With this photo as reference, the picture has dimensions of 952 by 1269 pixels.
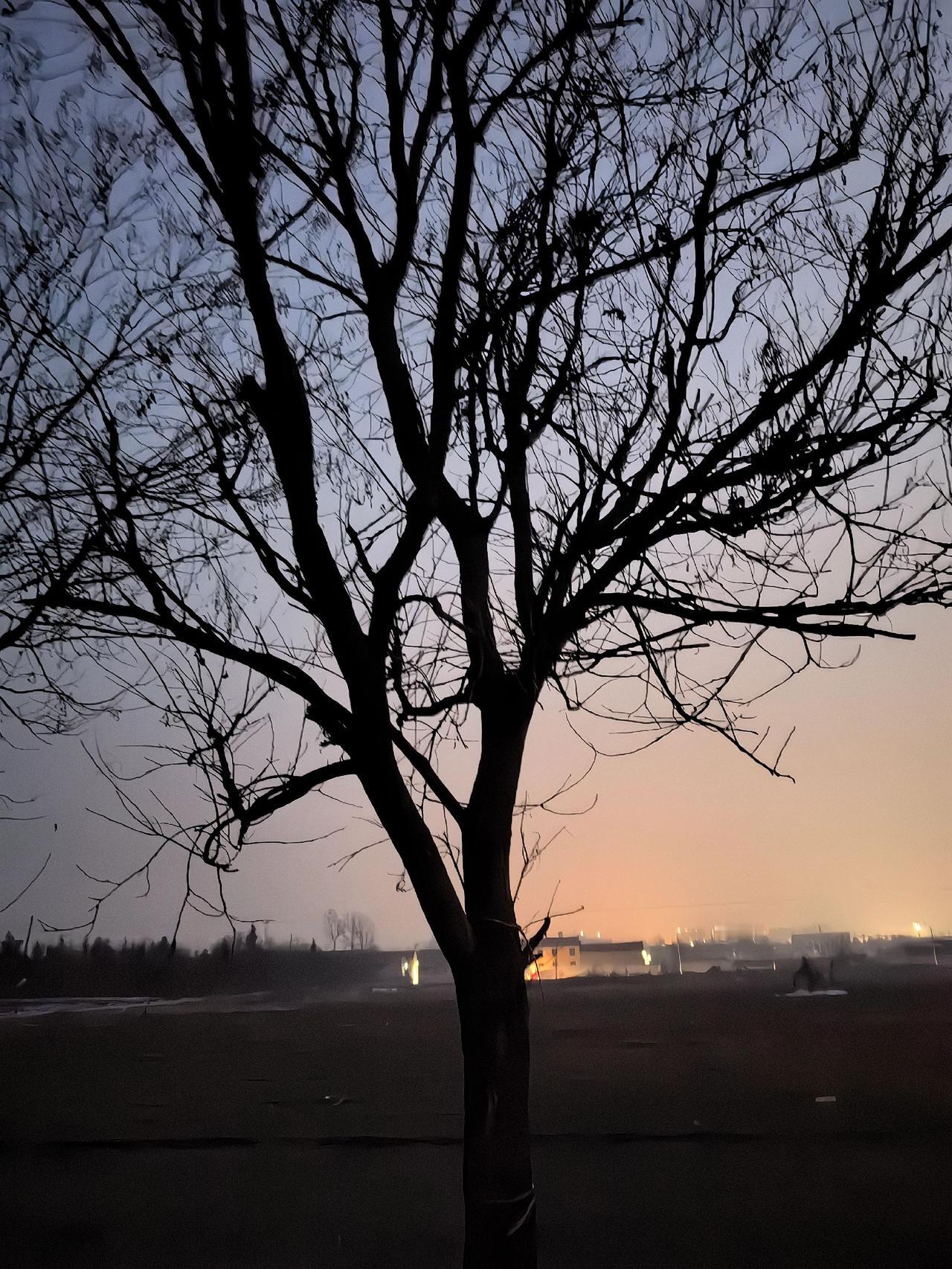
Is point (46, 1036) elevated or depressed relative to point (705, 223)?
depressed

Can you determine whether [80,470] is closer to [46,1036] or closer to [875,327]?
[875,327]

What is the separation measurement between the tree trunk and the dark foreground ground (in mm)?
3190

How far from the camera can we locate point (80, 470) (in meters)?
2.74

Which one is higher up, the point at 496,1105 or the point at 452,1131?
the point at 496,1105

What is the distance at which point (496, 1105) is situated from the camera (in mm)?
2340

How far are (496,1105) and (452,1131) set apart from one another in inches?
304

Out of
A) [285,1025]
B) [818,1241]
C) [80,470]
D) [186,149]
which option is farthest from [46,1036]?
[186,149]

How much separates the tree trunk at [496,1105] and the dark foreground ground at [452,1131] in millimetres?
3190

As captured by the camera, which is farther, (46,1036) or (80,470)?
(46,1036)

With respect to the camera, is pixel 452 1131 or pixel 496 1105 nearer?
pixel 496 1105

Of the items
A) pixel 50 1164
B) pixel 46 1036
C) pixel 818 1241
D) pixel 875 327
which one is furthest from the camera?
pixel 46 1036

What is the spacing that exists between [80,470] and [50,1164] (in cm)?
810

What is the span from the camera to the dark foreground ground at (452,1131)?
5547mm

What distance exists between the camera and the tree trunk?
226cm
